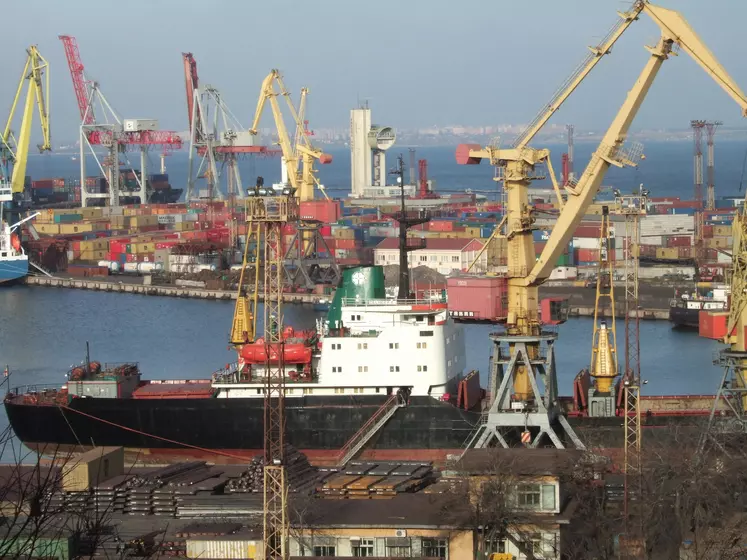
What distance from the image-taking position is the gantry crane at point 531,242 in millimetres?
14055

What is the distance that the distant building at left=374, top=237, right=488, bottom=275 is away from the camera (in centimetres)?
3475

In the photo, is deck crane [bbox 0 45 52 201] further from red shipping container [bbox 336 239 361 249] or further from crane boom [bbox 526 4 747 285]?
crane boom [bbox 526 4 747 285]

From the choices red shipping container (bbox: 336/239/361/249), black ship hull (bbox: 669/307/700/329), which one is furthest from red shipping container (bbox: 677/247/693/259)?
black ship hull (bbox: 669/307/700/329)

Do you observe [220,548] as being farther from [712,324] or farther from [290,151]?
[290,151]

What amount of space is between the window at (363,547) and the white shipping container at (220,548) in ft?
2.45

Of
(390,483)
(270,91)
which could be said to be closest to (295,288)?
(270,91)

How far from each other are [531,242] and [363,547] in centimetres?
508

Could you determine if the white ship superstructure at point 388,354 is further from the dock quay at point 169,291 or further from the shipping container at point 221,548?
the dock quay at point 169,291

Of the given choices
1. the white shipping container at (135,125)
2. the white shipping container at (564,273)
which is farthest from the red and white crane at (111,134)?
the white shipping container at (564,273)

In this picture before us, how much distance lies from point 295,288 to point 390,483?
69.6 ft

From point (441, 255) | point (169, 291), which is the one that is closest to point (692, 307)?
point (441, 255)

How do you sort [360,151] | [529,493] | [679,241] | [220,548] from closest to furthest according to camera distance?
1. [220,548]
2. [529,493]
3. [679,241]
4. [360,151]

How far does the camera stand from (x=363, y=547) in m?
10.0

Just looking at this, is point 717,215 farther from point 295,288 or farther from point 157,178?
point 157,178
